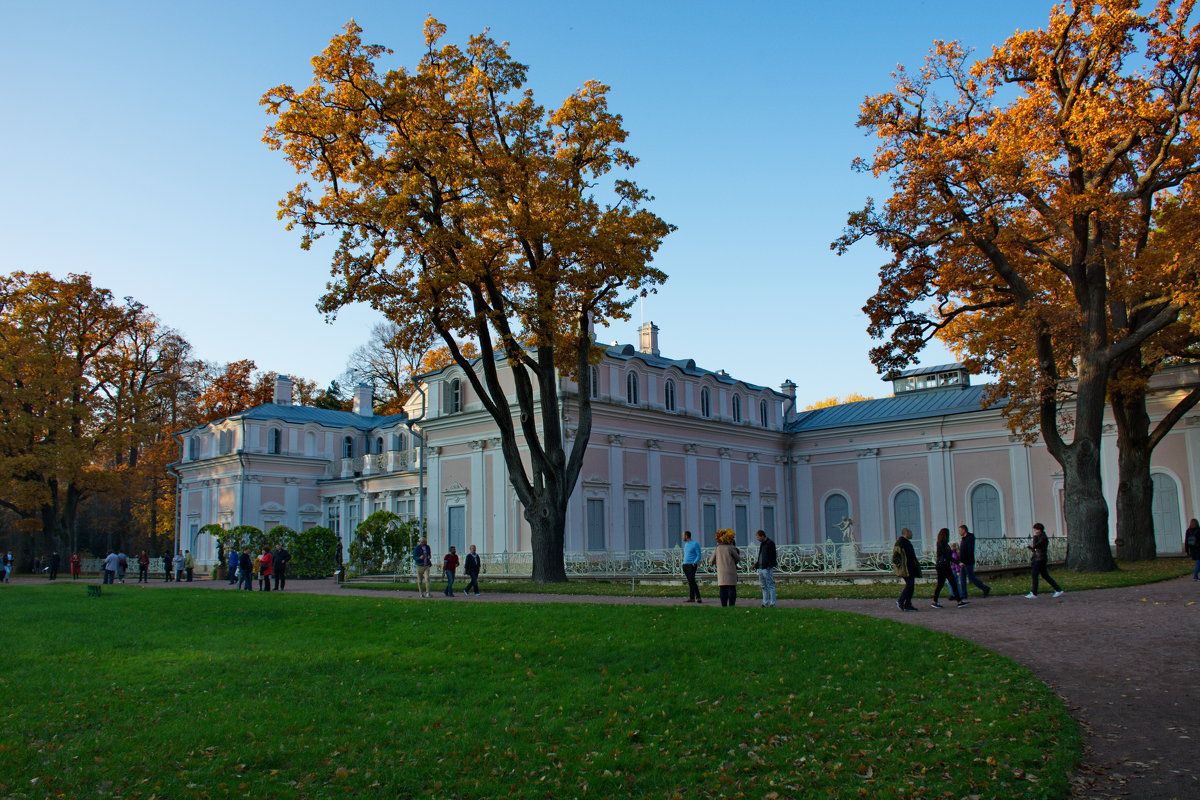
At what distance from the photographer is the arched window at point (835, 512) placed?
41.3 metres

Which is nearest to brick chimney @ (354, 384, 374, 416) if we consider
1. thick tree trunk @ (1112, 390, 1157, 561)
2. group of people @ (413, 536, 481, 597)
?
group of people @ (413, 536, 481, 597)

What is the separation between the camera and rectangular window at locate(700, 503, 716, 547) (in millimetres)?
37438

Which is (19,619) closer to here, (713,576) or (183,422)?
(713,576)

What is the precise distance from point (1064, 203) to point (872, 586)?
983 cm

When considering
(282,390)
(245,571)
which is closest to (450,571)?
(245,571)

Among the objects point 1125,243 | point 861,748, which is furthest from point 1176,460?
point 861,748

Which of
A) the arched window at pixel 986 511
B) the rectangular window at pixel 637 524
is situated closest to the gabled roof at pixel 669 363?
the rectangular window at pixel 637 524

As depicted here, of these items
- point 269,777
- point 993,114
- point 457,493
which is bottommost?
point 269,777

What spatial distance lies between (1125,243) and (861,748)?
21529 mm

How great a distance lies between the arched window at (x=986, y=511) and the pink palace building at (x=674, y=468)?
56mm

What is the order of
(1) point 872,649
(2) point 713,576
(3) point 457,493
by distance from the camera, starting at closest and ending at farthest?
(1) point 872,649 → (2) point 713,576 → (3) point 457,493

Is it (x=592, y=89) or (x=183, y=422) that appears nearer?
(x=592, y=89)

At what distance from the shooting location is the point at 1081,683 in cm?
934

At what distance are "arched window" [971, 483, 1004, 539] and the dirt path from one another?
18.6 metres
